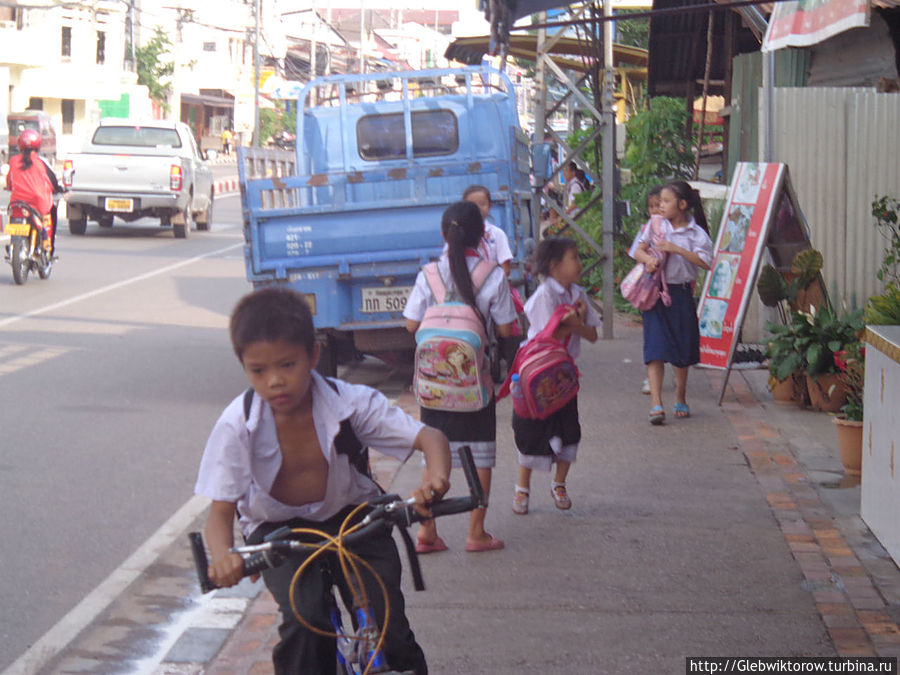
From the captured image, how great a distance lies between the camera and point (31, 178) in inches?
641

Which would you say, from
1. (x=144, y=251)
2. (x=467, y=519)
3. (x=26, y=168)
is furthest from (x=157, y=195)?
(x=467, y=519)

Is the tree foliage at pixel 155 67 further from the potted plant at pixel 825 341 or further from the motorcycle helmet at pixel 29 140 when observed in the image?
the potted plant at pixel 825 341

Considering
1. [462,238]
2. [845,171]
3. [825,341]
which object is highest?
[845,171]

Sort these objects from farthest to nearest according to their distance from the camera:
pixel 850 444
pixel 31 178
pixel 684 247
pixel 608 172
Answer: pixel 31 178, pixel 608 172, pixel 684 247, pixel 850 444

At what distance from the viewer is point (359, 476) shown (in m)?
3.50

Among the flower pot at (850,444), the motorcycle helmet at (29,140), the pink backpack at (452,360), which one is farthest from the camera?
the motorcycle helmet at (29,140)

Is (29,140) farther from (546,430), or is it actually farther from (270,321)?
(270,321)

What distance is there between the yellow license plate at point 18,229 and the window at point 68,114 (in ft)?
158

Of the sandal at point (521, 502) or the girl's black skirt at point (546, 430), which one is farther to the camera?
the sandal at point (521, 502)

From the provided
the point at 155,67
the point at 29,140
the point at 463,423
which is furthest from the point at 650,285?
the point at 155,67

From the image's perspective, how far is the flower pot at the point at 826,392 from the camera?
8836 mm

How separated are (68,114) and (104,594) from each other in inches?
2360

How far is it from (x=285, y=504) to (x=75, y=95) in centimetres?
5957

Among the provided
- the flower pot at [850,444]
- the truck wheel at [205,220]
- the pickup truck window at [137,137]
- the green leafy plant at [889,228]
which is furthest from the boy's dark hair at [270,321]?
the truck wheel at [205,220]
